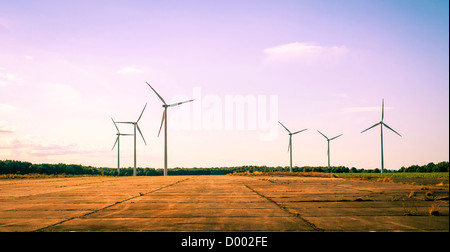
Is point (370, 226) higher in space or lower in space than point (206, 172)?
higher

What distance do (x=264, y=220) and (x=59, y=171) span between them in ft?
319

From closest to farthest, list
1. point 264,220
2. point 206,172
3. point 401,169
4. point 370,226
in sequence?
point 370,226
point 264,220
point 401,169
point 206,172

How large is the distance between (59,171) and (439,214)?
99415 mm

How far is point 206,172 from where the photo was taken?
150375 millimetres
